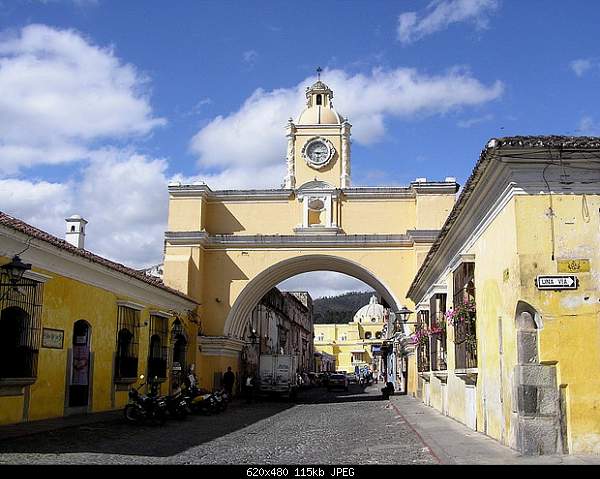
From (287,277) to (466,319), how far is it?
58.6ft

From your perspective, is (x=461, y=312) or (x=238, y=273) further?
(x=238, y=273)

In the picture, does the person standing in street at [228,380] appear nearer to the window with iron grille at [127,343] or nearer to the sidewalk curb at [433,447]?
the window with iron grille at [127,343]

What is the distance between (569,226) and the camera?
810 cm

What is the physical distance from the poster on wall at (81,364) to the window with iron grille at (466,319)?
8147 millimetres

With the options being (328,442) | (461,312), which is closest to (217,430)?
(328,442)

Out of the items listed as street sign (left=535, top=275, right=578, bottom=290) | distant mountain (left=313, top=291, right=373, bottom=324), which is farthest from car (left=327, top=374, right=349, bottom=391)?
distant mountain (left=313, top=291, right=373, bottom=324)

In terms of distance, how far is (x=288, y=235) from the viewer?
26.8 metres

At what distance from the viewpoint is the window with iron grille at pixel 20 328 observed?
12.6 meters

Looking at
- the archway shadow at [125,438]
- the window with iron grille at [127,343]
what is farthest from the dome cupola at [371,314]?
the archway shadow at [125,438]

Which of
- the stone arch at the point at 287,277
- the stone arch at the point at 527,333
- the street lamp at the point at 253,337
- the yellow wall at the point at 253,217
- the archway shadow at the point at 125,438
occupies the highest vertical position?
the yellow wall at the point at 253,217

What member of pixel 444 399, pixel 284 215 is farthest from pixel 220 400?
pixel 284 215

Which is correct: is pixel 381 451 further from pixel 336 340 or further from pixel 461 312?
pixel 336 340

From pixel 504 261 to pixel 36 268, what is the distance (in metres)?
8.67

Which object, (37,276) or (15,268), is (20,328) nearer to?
(37,276)
